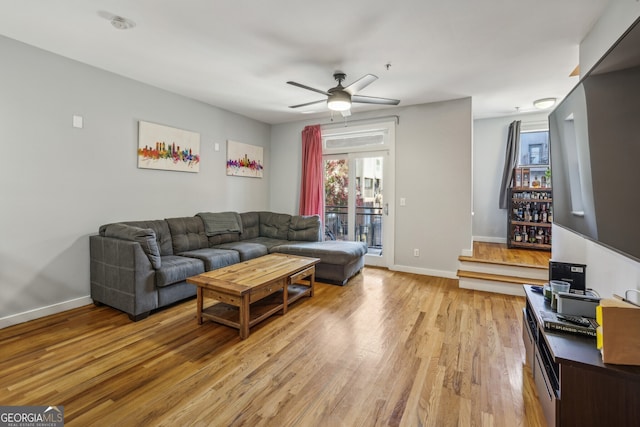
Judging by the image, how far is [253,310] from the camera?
2977 millimetres

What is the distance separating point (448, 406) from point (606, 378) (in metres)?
0.78

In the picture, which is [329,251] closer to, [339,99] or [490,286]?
[339,99]

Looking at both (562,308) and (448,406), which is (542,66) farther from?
(448,406)

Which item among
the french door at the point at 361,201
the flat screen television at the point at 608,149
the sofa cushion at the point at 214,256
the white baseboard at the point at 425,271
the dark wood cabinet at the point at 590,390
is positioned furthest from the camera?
the french door at the point at 361,201

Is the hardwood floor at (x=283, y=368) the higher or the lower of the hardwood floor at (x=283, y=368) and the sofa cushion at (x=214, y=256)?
the lower

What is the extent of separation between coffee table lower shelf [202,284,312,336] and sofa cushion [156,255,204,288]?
0.44 meters

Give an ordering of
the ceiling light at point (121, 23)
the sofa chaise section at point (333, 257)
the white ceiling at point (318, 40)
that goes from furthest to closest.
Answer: the sofa chaise section at point (333, 257), the ceiling light at point (121, 23), the white ceiling at point (318, 40)

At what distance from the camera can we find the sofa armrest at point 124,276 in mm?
2811

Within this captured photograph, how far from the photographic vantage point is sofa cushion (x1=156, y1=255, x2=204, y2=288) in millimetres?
2980

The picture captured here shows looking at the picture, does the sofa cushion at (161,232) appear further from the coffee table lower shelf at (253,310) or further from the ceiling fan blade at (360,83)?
the ceiling fan blade at (360,83)

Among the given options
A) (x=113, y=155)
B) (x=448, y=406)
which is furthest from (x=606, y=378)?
(x=113, y=155)

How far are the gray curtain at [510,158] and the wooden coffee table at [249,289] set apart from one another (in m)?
4.01

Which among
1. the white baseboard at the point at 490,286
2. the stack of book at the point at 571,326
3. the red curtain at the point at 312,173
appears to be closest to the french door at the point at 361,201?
the red curtain at the point at 312,173

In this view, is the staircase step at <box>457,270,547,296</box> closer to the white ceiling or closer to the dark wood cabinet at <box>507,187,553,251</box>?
the dark wood cabinet at <box>507,187,553,251</box>
